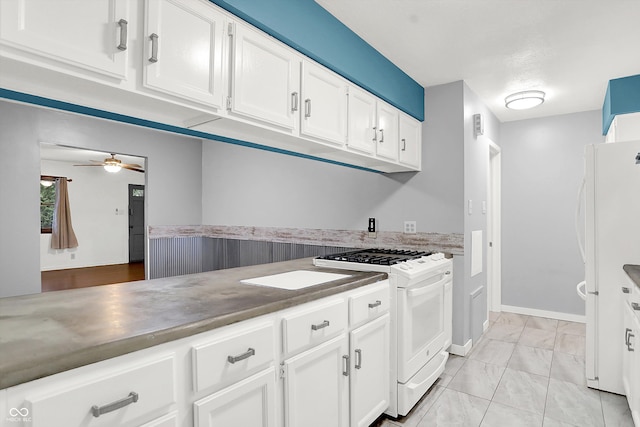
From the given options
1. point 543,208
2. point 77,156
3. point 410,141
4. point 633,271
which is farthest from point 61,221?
point 633,271

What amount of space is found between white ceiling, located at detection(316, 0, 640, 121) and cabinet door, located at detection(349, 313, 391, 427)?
5.94 feet

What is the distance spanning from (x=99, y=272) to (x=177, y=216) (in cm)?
423

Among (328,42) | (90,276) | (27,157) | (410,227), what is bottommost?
(90,276)

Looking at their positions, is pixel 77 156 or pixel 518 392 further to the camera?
pixel 77 156

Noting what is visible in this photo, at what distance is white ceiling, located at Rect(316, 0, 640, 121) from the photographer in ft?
6.91

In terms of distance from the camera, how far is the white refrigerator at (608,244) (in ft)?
7.82

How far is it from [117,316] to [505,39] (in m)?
2.77

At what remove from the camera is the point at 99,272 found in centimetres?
755

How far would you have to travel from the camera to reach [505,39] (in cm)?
246

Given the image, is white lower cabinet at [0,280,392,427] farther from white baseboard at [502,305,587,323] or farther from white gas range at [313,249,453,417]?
white baseboard at [502,305,587,323]

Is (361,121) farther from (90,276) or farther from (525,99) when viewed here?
(90,276)

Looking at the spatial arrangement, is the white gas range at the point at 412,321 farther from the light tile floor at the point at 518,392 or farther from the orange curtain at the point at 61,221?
the orange curtain at the point at 61,221

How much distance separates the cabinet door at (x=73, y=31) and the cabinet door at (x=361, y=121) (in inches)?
56.3

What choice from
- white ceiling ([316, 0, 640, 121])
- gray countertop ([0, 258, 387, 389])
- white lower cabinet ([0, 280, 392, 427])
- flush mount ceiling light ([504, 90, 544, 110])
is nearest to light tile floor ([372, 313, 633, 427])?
white lower cabinet ([0, 280, 392, 427])
